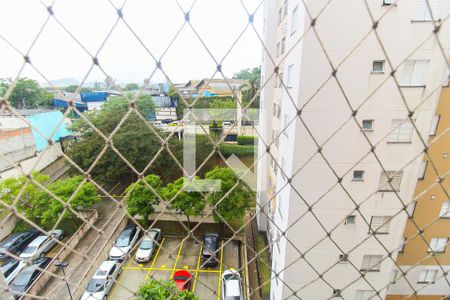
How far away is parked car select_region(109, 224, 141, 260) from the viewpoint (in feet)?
12.7

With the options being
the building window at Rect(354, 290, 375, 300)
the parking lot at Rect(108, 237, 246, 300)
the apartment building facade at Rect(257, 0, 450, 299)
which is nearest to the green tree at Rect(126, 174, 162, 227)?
the parking lot at Rect(108, 237, 246, 300)

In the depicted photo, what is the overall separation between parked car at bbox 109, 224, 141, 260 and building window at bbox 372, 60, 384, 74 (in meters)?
3.96

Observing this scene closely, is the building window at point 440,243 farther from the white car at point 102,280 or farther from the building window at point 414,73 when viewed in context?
the white car at point 102,280

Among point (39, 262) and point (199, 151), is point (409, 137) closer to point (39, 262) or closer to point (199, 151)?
point (199, 151)

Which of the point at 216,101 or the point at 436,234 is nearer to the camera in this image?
the point at 436,234

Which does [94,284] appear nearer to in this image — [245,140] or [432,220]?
[432,220]

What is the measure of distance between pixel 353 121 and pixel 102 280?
3.77 m

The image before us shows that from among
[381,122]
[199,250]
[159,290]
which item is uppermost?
[381,122]

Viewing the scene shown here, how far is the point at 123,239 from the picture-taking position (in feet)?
13.5

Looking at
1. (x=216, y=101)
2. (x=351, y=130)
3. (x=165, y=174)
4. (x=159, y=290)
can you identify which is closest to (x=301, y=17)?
(x=351, y=130)

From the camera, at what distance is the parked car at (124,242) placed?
3.87 metres

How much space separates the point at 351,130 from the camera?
1.77 metres

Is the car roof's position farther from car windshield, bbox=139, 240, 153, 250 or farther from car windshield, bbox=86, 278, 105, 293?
car windshield, bbox=139, 240, 153, 250

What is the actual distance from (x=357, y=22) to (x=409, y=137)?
3.28ft
